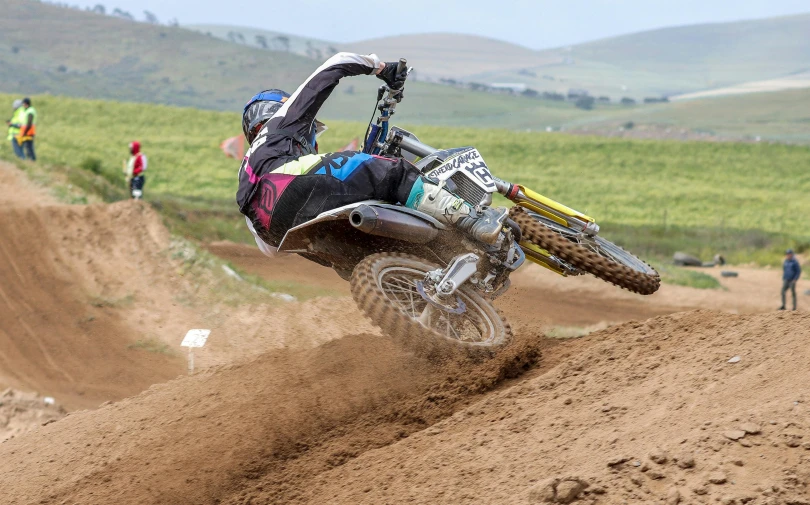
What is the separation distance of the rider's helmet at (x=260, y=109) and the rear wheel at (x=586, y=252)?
189 centimetres

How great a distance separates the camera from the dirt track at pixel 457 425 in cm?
351

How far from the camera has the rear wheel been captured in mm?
6480

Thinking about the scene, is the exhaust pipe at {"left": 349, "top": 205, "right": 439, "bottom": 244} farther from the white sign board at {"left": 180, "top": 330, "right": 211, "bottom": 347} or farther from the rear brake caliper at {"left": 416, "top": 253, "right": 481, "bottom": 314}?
the white sign board at {"left": 180, "top": 330, "right": 211, "bottom": 347}

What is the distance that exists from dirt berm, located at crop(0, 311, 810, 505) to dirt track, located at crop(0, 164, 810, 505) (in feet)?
0.04

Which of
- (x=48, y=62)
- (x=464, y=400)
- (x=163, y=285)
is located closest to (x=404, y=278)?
(x=464, y=400)

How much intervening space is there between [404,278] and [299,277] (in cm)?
714

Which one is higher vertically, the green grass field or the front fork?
the front fork

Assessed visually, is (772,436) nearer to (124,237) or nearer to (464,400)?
(464,400)

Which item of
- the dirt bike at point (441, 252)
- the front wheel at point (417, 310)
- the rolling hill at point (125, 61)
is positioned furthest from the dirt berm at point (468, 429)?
the rolling hill at point (125, 61)

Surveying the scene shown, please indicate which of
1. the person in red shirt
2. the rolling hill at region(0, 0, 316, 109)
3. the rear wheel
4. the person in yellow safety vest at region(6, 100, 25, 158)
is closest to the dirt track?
the rear wheel

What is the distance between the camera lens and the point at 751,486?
10.5 ft

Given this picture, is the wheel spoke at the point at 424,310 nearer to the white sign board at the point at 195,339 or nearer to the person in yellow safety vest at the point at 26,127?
the white sign board at the point at 195,339

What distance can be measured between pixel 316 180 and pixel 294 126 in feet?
1.82

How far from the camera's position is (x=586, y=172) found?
47.9 metres
